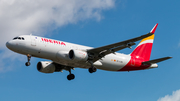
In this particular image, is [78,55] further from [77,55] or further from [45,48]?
[45,48]

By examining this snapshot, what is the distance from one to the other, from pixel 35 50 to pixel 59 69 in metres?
8.27

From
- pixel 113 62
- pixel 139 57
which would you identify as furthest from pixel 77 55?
pixel 139 57

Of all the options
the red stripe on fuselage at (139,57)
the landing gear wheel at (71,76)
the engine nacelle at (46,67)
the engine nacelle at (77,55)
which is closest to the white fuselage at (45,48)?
the engine nacelle at (77,55)

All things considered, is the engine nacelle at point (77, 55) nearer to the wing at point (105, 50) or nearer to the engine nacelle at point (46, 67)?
the wing at point (105, 50)

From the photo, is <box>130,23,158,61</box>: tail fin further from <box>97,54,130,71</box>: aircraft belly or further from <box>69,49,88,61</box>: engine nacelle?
<box>69,49,88,61</box>: engine nacelle

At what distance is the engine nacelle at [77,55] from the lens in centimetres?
3516

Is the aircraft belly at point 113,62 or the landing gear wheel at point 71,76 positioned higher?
the aircraft belly at point 113,62

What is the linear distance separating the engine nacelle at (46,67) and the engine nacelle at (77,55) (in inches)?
255

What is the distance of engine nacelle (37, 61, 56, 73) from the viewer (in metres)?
40.7

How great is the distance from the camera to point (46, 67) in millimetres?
40719

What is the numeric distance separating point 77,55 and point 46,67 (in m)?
7.40

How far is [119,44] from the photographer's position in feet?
114

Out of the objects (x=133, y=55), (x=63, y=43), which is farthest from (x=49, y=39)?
(x=133, y=55)

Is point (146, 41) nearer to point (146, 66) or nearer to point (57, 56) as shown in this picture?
point (146, 66)
